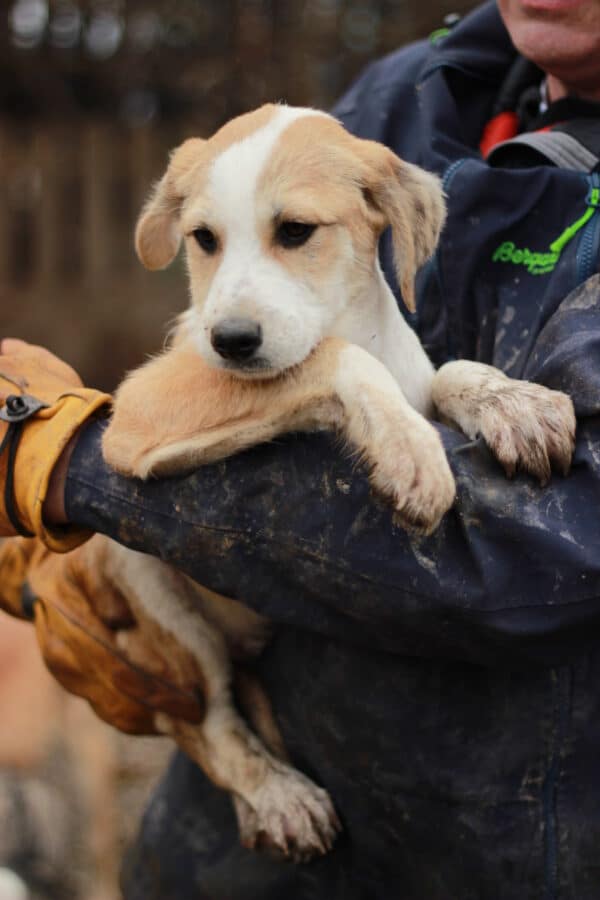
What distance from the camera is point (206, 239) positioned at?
265cm

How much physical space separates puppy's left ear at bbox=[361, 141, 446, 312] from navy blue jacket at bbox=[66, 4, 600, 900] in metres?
0.17

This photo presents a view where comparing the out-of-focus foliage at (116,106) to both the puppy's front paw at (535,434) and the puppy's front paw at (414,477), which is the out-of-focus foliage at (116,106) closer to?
the puppy's front paw at (535,434)

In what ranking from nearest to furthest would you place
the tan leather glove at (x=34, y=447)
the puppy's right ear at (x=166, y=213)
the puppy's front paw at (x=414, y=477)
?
the puppy's front paw at (x=414, y=477)
the tan leather glove at (x=34, y=447)
the puppy's right ear at (x=166, y=213)

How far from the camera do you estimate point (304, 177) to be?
8.50 feet

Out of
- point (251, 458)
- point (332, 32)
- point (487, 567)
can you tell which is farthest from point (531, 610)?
point (332, 32)

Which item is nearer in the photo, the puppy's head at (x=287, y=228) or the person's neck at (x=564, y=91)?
the puppy's head at (x=287, y=228)

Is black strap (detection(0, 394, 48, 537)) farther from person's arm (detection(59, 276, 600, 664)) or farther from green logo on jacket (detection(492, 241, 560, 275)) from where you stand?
green logo on jacket (detection(492, 241, 560, 275))

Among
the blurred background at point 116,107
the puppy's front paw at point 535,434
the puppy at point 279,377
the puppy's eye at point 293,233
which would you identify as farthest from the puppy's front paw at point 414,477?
the blurred background at point 116,107

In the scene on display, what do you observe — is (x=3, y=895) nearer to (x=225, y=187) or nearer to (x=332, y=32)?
(x=225, y=187)

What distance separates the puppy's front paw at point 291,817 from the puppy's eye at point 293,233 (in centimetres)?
114

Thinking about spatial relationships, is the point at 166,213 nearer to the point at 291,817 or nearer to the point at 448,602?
the point at 448,602

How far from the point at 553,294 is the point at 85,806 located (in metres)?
1.99

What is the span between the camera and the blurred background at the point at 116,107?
25.2ft

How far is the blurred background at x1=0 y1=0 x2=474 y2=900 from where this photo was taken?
7.68 metres
